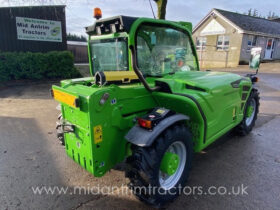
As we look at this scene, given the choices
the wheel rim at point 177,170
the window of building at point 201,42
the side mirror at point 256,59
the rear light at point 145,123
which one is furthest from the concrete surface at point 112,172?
the window of building at point 201,42

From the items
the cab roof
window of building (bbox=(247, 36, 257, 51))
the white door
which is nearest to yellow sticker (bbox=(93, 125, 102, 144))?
the cab roof

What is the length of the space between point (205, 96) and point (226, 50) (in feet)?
64.2

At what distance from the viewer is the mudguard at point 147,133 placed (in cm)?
189

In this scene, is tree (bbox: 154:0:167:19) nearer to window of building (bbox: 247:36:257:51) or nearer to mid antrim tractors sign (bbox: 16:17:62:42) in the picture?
mid antrim tractors sign (bbox: 16:17:62:42)

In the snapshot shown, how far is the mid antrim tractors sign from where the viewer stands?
9.96m

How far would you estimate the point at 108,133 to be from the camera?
6.91ft

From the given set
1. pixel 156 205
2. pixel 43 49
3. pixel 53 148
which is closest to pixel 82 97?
pixel 156 205

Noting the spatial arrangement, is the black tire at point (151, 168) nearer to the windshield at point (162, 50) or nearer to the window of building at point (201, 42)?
the windshield at point (162, 50)

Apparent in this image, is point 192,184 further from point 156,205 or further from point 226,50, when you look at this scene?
point 226,50

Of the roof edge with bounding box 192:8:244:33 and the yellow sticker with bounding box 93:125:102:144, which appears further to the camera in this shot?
the roof edge with bounding box 192:8:244:33

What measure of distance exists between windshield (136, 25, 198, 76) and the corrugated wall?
9.48 meters

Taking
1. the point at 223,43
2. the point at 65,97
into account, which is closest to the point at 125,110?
the point at 65,97

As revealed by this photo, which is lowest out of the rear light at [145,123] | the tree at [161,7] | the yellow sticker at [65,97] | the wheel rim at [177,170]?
the wheel rim at [177,170]

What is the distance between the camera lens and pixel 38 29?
34.0 feet
